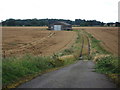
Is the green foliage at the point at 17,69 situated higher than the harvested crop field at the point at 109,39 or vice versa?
the green foliage at the point at 17,69

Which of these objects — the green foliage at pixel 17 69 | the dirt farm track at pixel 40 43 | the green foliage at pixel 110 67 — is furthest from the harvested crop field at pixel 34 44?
the green foliage at pixel 110 67

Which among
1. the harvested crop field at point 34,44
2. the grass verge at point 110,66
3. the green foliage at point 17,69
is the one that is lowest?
the harvested crop field at point 34,44

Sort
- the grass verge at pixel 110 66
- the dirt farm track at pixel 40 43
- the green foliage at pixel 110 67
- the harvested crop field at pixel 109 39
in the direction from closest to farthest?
1. the grass verge at pixel 110 66
2. the green foliage at pixel 110 67
3. the dirt farm track at pixel 40 43
4. the harvested crop field at pixel 109 39

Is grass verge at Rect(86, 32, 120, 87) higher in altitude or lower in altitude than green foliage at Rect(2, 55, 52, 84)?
lower

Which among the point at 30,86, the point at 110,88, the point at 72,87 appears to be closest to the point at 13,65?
the point at 30,86

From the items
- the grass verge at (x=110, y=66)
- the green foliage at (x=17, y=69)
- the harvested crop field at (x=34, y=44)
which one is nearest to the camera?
the green foliage at (x=17, y=69)

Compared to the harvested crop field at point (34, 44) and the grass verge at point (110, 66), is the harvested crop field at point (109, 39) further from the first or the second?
the grass verge at point (110, 66)

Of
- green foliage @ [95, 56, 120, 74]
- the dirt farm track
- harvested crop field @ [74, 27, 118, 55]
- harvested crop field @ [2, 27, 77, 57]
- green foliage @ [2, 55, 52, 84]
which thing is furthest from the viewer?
harvested crop field @ [74, 27, 118, 55]

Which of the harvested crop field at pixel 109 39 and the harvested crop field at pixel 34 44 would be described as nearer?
the harvested crop field at pixel 34 44

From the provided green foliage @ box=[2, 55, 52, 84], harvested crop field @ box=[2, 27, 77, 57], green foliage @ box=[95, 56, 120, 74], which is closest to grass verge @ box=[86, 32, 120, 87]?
green foliage @ box=[95, 56, 120, 74]

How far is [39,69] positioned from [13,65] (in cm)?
339

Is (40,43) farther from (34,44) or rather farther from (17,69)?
(17,69)

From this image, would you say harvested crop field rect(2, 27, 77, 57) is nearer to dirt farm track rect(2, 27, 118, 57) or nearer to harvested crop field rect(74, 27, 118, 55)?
dirt farm track rect(2, 27, 118, 57)

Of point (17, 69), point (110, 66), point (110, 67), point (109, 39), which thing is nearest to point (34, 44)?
point (109, 39)
